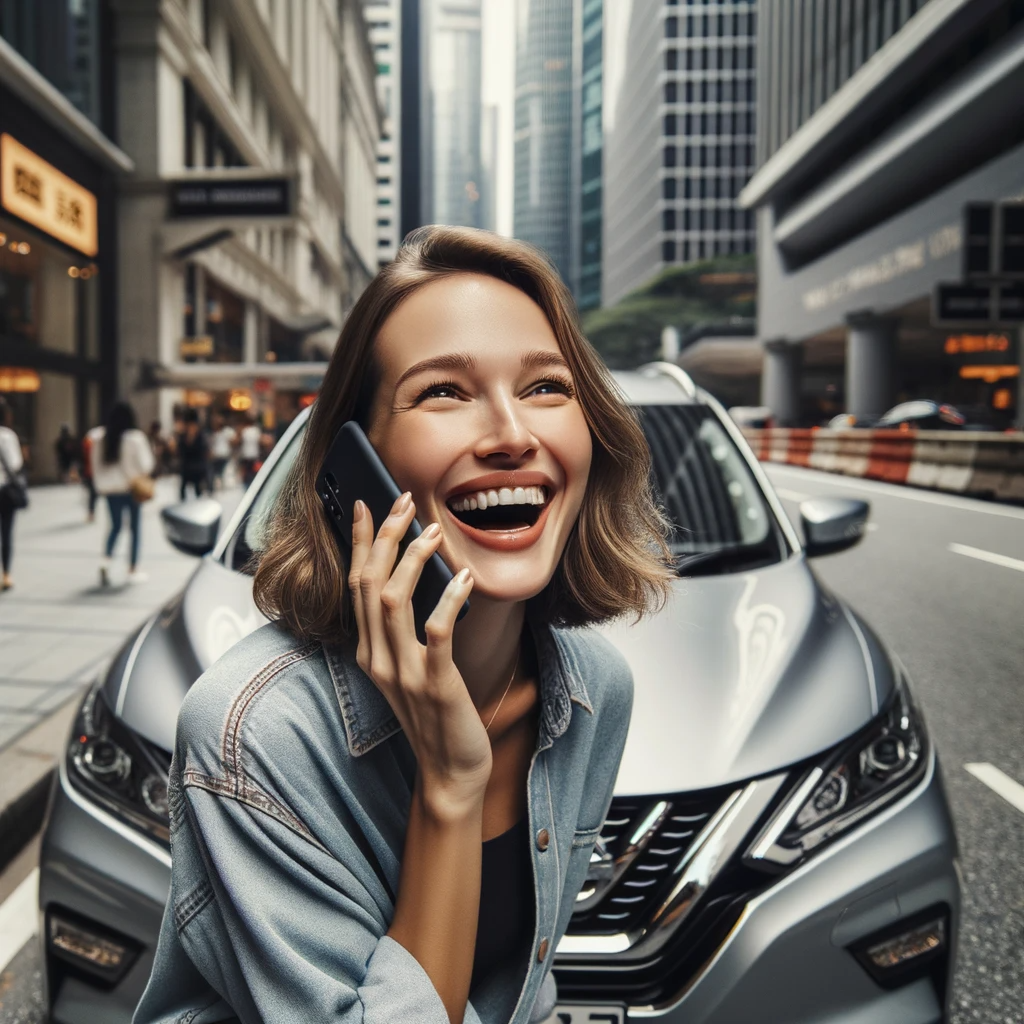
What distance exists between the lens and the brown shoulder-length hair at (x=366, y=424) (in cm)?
110

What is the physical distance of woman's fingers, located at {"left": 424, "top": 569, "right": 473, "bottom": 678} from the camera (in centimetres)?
90

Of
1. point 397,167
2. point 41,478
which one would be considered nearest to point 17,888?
point 41,478

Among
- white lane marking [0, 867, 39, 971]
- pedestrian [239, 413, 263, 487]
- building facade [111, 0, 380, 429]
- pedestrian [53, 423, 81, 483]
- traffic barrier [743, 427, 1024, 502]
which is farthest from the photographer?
building facade [111, 0, 380, 429]

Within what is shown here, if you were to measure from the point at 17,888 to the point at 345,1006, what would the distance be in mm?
2578

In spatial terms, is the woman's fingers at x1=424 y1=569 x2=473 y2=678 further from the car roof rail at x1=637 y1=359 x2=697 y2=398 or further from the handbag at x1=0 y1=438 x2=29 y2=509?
the handbag at x1=0 y1=438 x2=29 y2=509

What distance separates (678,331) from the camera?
239 feet

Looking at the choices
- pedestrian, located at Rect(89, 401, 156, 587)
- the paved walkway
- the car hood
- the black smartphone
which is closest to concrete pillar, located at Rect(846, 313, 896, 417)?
the paved walkway

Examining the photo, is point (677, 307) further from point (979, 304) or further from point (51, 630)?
point (51, 630)

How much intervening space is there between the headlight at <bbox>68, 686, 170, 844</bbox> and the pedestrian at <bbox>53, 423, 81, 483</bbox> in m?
19.0

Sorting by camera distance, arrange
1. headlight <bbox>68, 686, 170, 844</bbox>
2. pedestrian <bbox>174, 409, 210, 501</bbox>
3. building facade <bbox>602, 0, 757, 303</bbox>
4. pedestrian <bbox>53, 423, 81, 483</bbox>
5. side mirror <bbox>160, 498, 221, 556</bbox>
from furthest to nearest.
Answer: building facade <bbox>602, 0, 757, 303</bbox> < pedestrian <bbox>53, 423, 81, 483</bbox> < pedestrian <bbox>174, 409, 210, 501</bbox> < side mirror <bbox>160, 498, 221, 556</bbox> < headlight <bbox>68, 686, 170, 844</bbox>

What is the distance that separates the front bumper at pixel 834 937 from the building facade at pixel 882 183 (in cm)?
1470

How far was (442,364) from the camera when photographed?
1070 mm

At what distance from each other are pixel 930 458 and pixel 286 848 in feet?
57.1

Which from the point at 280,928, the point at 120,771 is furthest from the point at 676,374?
the point at 280,928
